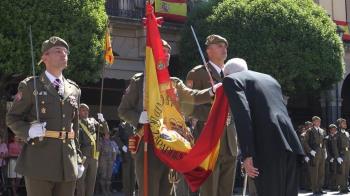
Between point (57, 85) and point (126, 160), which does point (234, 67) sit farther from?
point (126, 160)

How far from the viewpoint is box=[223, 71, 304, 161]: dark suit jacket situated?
5801 millimetres

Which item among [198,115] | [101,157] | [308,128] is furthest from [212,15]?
[198,115]

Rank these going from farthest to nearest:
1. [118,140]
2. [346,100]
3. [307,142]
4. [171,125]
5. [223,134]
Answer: [346,100] → [307,142] → [118,140] → [223,134] → [171,125]

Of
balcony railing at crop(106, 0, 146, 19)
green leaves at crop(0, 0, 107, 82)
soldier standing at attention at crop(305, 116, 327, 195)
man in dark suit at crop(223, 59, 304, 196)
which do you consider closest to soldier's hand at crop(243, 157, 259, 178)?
man in dark suit at crop(223, 59, 304, 196)

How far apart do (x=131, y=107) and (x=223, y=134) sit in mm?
1094

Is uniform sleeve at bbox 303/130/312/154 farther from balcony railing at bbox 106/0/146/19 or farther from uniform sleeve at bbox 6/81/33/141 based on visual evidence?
uniform sleeve at bbox 6/81/33/141

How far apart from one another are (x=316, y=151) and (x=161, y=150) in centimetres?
1343

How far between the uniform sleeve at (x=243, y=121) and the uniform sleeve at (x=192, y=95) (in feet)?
3.78

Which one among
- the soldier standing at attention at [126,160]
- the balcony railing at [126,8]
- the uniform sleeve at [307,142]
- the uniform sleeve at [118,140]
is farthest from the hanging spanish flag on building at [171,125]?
the balcony railing at [126,8]

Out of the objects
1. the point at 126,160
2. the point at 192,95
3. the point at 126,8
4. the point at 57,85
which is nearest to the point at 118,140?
the point at 126,160

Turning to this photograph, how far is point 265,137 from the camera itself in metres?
5.96

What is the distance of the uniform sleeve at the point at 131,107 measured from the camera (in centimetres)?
699

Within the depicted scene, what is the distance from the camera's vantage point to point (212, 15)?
70.7ft

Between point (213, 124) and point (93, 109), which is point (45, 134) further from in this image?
point (93, 109)
